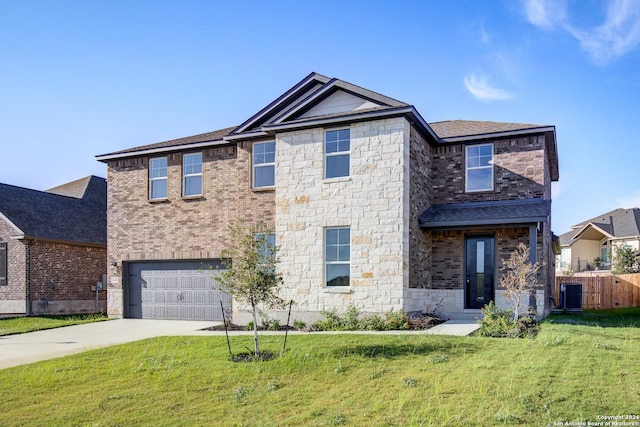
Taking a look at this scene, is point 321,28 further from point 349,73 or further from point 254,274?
point 254,274

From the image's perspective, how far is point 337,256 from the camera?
1441cm

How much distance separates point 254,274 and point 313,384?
2659 mm

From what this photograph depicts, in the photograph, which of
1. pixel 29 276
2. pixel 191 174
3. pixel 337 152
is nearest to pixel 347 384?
pixel 337 152

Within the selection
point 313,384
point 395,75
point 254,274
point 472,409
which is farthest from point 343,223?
point 472,409

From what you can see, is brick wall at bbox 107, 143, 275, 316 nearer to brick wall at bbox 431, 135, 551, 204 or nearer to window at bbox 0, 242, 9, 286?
window at bbox 0, 242, 9, 286

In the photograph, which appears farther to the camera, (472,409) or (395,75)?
(395,75)

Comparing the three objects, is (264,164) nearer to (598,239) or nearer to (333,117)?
(333,117)

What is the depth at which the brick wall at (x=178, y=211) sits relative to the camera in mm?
16766

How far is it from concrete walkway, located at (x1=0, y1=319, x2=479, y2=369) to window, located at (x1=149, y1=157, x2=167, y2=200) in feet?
14.7

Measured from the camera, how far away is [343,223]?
563 inches

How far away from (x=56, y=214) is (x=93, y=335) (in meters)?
10.9

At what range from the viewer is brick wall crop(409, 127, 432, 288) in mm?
14508

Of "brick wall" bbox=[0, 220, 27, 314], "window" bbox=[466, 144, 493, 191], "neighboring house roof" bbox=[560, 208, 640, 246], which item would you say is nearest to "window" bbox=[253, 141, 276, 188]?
"window" bbox=[466, 144, 493, 191]

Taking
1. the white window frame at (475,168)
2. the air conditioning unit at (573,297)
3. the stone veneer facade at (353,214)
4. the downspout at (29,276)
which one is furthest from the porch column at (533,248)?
the downspout at (29,276)
